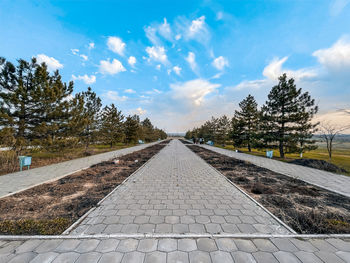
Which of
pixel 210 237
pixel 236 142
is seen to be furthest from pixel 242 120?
pixel 210 237

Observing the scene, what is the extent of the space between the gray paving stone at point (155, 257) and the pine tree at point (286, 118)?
13280 mm

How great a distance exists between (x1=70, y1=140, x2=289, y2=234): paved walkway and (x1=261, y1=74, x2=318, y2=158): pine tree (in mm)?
10147

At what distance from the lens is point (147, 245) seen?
2.02 meters

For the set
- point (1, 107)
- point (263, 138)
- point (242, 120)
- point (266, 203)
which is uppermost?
point (242, 120)

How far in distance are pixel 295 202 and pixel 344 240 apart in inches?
59.3

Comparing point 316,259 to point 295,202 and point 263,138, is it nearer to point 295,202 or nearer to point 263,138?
point 295,202

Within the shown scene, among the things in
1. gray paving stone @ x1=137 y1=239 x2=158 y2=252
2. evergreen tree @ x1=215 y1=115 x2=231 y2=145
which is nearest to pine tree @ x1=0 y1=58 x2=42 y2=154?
gray paving stone @ x1=137 y1=239 x2=158 y2=252

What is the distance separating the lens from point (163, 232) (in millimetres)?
2336

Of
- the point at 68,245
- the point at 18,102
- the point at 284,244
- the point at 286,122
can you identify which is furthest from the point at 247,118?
the point at 18,102

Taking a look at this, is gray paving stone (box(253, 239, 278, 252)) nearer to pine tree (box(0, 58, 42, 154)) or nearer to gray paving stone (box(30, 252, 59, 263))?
gray paving stone (box(30, 252, 59, 263))

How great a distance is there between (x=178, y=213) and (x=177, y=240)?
85 cm

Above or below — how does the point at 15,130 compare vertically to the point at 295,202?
above

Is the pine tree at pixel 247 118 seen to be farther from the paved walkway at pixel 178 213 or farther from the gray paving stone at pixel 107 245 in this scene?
the gray paving stone at pixel 107 245

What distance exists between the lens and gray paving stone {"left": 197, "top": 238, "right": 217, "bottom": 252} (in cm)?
194
